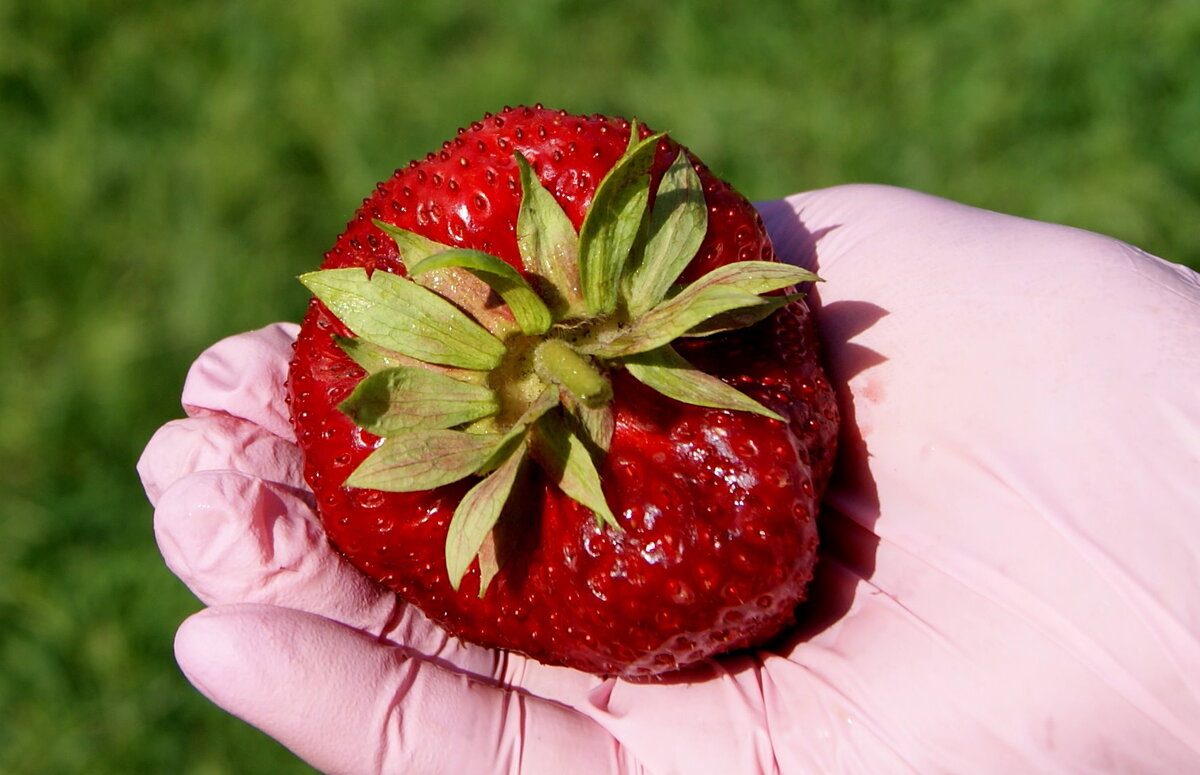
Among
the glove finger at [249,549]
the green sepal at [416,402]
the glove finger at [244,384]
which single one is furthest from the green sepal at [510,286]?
the glove finger at [244,384]

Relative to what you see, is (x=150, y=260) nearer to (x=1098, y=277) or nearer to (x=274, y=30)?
(x=274, y=30)

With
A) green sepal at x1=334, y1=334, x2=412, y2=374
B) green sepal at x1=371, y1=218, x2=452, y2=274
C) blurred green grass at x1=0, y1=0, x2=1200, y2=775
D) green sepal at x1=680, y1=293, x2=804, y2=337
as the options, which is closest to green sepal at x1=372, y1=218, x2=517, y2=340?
green sepal at x1=371, y1=218, x2=452, y2=274

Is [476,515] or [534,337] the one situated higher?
[534,337]

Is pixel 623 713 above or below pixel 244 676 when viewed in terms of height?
below

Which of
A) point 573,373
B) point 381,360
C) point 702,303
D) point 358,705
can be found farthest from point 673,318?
point 358,705

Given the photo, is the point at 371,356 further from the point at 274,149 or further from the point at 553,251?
the point at 274,149

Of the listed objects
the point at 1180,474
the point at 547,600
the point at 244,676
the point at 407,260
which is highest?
the point at 407,260

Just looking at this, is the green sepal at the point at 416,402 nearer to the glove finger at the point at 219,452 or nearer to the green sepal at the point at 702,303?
the green sepal at the point at 702,303

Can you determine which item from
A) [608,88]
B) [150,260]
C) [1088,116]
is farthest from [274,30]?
[1088,116]
